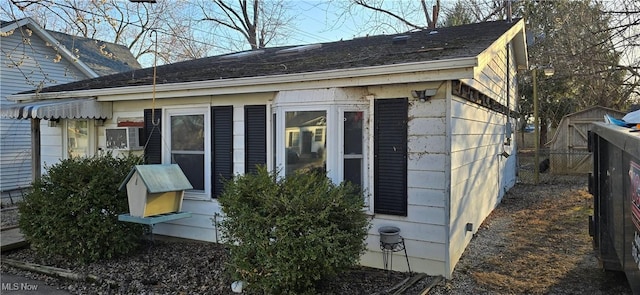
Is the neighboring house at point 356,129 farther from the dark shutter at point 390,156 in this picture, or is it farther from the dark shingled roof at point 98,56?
the dark shingled roof at point 98,56

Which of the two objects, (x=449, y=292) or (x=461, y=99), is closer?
(x=449, y=292)

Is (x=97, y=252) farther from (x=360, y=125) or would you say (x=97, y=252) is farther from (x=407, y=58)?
(x=407, y=58)

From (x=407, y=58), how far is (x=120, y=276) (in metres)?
4.05

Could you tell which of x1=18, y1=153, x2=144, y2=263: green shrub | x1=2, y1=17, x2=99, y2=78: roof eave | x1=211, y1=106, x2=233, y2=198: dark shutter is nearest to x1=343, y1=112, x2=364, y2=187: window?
x1=211, y1=106, x2=233, y2=198: dark shutter

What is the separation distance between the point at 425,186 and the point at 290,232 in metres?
1.73

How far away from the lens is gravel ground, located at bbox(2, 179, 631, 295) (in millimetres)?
4406

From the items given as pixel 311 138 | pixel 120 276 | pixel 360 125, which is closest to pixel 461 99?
pixel 360 125

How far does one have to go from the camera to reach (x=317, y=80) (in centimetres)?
502

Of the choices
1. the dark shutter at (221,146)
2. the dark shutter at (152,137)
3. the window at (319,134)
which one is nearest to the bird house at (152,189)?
the dark shutter at (221,146)

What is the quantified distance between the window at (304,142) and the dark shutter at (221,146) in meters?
1.05

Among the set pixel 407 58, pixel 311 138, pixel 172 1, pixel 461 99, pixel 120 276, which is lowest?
pixel 120 276

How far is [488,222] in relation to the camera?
7.57 meters

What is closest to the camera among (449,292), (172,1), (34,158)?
(449,292)

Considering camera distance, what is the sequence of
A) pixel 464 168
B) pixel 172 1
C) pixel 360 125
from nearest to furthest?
pixel 360 125 → pixel 464 168 → pixel 172 1
